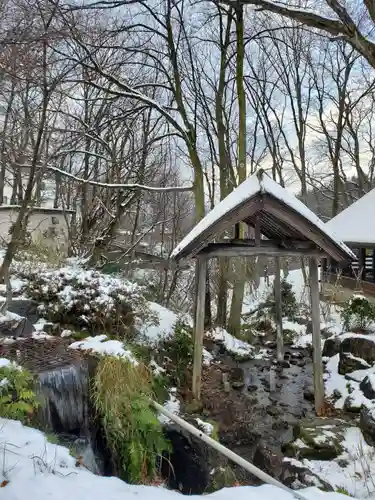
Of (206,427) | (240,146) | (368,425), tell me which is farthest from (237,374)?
(240,146)

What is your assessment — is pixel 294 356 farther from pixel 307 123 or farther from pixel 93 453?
pixel 307 123

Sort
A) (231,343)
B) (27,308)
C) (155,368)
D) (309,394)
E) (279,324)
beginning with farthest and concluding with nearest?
(231,343) < (279,324) < (309,394) < (27,308) < (155,368)

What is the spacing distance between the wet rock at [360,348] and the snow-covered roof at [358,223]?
690 centimetres

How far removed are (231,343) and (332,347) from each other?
2.48m

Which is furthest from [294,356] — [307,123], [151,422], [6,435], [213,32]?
[307,123]

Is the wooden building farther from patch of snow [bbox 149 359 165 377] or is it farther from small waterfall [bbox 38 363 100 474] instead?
small waterfall [bbox 38 363 100 474]

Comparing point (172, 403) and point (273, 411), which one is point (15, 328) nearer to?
point (172, 403)

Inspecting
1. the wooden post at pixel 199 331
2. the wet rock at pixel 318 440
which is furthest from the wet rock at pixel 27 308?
the wet rock at pixel 318 440

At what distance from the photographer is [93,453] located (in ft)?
15.4

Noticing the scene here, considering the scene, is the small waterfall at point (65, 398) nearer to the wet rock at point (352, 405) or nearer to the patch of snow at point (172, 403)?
the patch of snow at point (172, 403)

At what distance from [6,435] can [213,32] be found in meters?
13.7

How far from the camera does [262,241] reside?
7.18 meters

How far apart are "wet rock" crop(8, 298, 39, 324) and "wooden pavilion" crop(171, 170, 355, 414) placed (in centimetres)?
254

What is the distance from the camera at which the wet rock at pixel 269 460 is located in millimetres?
5094
